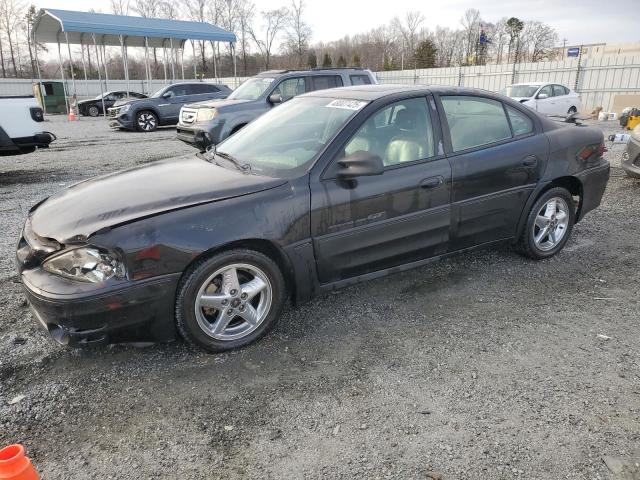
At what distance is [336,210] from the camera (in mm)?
3314

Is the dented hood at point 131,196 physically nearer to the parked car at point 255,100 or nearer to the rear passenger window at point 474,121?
the rear passenger window at point 474,121

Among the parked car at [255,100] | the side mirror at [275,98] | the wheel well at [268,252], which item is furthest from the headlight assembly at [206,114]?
the wheel well at [268,252]

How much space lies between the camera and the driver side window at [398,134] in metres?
3.57

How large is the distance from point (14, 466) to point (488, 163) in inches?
143

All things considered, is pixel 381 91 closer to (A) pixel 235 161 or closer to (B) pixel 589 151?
(A) pixel 235 161

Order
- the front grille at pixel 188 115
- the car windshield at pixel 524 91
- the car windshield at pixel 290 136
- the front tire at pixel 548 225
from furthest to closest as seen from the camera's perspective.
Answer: the car windshield at pixel 524 91 < the front grille at pixel 188 115 < the front tire at pixel 548 225 < the car windshield at pixel 290 136

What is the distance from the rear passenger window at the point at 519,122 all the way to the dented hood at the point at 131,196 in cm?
231

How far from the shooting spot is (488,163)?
3990 mm

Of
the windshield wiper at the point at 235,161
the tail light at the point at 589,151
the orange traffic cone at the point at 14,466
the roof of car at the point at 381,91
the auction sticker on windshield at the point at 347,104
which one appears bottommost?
the orange traffic cone at the point at 14,466

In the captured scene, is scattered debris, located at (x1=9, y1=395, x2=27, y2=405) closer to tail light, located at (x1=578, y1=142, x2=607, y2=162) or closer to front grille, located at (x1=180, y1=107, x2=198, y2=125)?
tail light, located at (x1=578, y1=142, x2=607, y2=162)

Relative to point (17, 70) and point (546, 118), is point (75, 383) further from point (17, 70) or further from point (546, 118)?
point (17, 70)

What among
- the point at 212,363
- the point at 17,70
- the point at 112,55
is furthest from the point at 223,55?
the point at 212,363

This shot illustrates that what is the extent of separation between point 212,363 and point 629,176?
7.79 meters

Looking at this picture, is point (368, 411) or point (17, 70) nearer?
point (368, 411)
